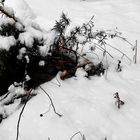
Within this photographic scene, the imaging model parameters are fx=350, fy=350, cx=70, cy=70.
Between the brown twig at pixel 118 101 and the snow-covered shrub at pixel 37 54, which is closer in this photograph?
the brown twig at pixel 118 101

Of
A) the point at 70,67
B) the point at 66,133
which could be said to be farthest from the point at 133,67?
the point at 66,133

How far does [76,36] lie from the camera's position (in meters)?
3.17

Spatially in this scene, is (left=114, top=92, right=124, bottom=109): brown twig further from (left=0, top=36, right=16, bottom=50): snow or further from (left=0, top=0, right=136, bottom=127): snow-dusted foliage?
(left=0, top=36, right=16, bottom=50): snow

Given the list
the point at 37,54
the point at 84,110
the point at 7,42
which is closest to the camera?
the point at 84,110

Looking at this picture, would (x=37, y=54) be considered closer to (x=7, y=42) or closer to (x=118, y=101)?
(x=7, y=42)

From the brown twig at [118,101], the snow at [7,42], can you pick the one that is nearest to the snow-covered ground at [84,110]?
the brown twig at [118,101]

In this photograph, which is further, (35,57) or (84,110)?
(35,57)

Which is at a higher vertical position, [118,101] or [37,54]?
[37,54]

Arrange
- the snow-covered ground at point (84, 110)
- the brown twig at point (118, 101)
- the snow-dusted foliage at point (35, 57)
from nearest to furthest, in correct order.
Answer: the snow-covered ground at point (84, 110), the brown twig at point (118, 101), the snow-dusted foliage at point (35, 57)

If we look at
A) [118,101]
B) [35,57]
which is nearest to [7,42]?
[35,57]

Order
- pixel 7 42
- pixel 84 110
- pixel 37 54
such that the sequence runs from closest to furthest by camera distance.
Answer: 1. pixel 84 110
2. pixel 7 42
3. pixel 37 54

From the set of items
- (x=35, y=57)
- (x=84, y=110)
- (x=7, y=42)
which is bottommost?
(x=84, y=110)

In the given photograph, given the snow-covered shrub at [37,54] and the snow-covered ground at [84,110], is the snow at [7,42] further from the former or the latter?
the snow-covered ground at [84,110]

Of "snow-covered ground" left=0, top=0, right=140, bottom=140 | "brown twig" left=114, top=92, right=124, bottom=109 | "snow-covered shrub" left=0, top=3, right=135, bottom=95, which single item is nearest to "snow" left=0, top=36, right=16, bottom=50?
"snow-covered shrub" left=0, top=3, right=135, bottom=95
